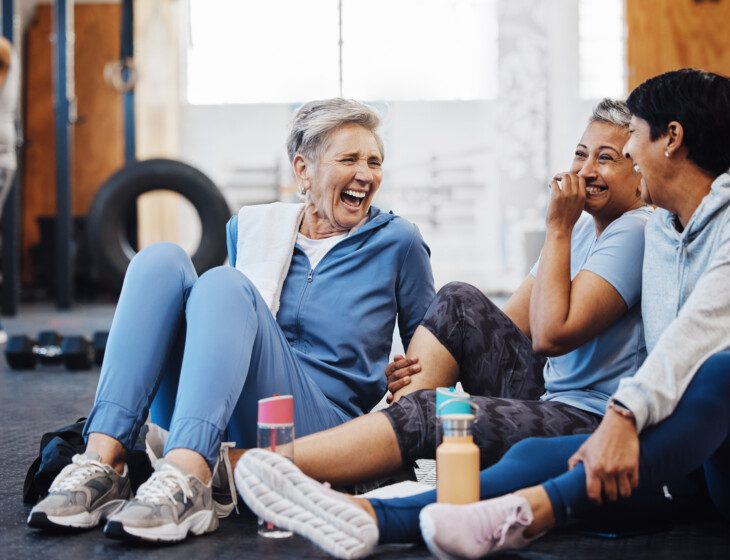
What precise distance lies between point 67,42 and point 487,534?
562cm

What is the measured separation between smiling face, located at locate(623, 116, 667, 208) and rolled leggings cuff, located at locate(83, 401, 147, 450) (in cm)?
88

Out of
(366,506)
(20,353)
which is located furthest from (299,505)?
A: (20,353)

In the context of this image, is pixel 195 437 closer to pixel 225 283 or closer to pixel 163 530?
pixel 163 530

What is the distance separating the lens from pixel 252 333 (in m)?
1.53

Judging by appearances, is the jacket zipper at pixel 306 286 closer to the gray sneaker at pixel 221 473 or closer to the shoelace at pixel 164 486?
the gray sneaker at pixel 221 473

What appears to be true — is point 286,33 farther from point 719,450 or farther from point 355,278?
point 719,450

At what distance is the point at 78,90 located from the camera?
311 inches

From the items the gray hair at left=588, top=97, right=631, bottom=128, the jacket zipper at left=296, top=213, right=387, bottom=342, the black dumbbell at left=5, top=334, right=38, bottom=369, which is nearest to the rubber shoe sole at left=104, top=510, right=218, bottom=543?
the jacket zipper at left=296, top=213, right=387, bottom=342

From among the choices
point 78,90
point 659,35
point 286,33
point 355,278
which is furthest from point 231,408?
point 78,90

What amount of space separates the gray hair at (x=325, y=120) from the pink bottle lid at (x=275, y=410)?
0.65m

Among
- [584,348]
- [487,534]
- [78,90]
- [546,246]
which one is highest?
[78,90]

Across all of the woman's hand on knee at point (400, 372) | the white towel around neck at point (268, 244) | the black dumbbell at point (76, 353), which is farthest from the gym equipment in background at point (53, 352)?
the woman's hand on knee at point (400, 372)

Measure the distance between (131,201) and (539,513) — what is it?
4129mm

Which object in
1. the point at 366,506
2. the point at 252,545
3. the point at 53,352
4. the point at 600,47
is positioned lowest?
the point at 53,352
